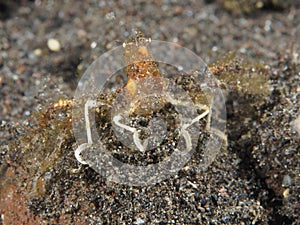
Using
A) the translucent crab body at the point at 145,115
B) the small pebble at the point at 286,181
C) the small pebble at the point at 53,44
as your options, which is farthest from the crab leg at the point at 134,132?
the small pebble at the point at 53,44

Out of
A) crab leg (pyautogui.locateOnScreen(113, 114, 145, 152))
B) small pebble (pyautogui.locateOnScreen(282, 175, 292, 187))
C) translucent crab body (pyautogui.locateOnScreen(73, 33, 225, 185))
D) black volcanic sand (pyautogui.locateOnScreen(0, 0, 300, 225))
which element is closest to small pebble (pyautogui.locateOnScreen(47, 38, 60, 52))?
black volcanic sand (pyautogui.locateOnScreen(0, 0, 300, 225))

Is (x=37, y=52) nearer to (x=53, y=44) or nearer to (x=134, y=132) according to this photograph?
(x=53, y=44)

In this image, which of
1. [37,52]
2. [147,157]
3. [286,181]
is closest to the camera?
[147,157]

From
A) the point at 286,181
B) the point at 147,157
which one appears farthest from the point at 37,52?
the point at 286,181

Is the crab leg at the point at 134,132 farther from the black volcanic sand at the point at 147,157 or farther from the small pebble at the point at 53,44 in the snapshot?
the small pebble at the point at 53,44

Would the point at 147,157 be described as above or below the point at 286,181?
above

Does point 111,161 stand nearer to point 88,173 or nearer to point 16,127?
point 88,173

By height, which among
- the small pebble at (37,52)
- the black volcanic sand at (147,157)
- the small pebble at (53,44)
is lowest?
the small pebble at (37,52)

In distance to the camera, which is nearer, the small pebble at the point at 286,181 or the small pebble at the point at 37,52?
the small pebble at the point at 286,181
